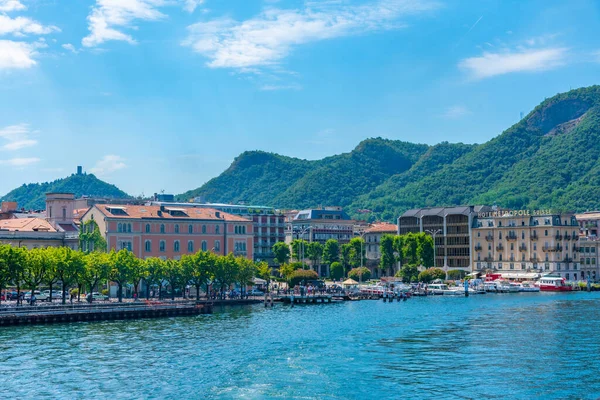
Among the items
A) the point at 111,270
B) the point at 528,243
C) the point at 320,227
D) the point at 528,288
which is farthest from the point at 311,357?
the point at 320,227

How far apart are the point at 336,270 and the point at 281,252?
12.2 meters

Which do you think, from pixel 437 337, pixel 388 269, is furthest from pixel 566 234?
pixel 437 337

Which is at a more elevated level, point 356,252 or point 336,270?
point 356,252

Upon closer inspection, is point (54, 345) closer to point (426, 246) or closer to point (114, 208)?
point (114, 208)

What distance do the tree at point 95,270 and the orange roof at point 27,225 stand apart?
2196cm

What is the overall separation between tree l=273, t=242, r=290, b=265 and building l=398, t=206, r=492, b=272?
30074 mm

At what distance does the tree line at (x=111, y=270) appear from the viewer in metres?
88.2

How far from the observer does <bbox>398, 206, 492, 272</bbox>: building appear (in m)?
166

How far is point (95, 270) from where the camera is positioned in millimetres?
93812

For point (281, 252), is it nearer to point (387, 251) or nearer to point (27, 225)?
point (387, 251)

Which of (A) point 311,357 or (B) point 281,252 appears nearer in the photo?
(A) point 311,357

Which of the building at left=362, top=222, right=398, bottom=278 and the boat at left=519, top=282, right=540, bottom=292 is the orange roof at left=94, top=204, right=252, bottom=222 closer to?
the boat at left=519, top=282, right=540, bottom=292

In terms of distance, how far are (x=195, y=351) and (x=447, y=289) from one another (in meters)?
81.8

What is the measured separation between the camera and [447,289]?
136 m
